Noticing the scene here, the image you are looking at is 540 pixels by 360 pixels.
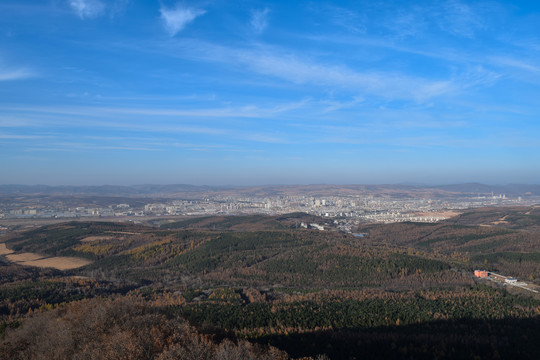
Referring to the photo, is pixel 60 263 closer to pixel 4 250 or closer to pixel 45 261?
pixel 45 261

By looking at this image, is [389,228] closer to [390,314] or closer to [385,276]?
[385,276]

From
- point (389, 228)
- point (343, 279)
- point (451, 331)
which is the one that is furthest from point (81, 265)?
point (389, 228)

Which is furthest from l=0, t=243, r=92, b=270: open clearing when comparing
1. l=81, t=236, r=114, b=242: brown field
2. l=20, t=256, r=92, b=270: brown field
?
l=81, t=236, r=114, b=242: brown field

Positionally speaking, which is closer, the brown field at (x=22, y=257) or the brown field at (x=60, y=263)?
the brown field at (x=60, y=263)

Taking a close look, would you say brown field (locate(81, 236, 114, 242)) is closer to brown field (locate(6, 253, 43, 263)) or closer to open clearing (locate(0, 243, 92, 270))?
open clearing (locate(0, 243, 92, 270))

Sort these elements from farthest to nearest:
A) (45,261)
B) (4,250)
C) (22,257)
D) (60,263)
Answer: (4,250) → (22,257) → (45,261) → (60,263)

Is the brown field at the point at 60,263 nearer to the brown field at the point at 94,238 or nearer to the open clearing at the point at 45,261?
the open clearing at the point at 45,261

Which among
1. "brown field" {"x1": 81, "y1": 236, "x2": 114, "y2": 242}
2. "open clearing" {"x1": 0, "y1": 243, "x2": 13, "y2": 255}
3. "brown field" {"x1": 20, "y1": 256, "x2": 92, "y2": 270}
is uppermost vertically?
"brown field" {"x1": 81, "y1": 236, "x2": 114, "y2": 242}

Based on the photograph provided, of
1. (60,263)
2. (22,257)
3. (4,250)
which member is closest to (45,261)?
(60,263)

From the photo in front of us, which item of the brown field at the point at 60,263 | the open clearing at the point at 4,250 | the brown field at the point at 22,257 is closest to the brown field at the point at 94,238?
the brown field at the point at 22,257
